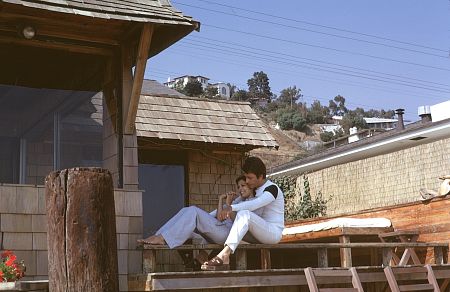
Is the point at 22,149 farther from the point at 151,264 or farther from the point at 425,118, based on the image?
the point at 425,118

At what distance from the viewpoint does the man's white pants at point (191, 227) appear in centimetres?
797

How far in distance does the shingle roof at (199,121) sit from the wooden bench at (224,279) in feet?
16.2

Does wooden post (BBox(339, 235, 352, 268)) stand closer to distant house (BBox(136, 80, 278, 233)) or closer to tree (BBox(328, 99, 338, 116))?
distant house (BBox(136, 80, 278, 233))

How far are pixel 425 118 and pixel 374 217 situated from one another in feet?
51.1

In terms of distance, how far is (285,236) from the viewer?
1176 centimetres

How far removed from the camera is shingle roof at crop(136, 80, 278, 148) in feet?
43.1

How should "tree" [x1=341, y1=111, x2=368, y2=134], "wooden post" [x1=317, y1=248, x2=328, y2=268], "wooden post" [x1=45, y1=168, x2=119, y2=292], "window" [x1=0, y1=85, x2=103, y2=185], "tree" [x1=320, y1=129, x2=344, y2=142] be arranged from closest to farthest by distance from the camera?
1. "wooden post" [x1=45, y1=168, x2=119, y2=292]
2. "window" [x1=0, y1=85, x2=103, y2=185]
3. "wooden post" [x1=317, y1=248, x2=328, y2=268]
4. "tree" [x1=320, y1=129, x2=344, y2=142]
5. "tree" [x1=341, y1=111, x2=368, y2=134]

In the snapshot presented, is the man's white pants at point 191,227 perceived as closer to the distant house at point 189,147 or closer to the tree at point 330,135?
the distant house at point 189,147

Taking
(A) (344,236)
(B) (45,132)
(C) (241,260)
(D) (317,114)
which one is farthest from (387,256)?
(D) (317,114)

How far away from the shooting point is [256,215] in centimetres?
821

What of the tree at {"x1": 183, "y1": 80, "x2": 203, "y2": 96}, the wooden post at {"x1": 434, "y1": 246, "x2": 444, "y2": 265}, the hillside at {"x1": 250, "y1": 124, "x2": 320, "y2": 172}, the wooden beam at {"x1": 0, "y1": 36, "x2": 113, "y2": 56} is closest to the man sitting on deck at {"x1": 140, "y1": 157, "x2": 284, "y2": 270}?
the wooden beam at {"x1": 0, "y1": 36, "x2": 113, "y2": 56}

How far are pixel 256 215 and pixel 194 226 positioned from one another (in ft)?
2.15

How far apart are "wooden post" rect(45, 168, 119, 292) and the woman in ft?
10.9

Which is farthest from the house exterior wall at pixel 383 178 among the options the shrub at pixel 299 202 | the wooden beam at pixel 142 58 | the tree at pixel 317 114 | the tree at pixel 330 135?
the tree at pixel 317 114
